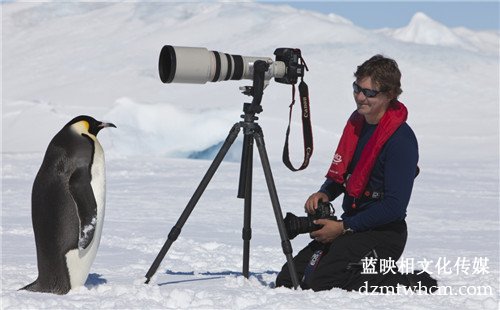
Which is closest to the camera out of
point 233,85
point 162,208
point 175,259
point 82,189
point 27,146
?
point 82,189

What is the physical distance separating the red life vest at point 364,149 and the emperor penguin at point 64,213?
3.42 ft

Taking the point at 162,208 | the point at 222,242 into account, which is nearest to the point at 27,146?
the point at 162,208

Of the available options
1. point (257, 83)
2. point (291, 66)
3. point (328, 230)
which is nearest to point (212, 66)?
point (257, 83)

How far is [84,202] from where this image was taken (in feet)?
10.3

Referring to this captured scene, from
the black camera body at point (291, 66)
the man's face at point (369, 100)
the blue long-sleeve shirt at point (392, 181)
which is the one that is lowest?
the blue long-sleeve shirt at point (392, 181)

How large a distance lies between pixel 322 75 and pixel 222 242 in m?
12.5

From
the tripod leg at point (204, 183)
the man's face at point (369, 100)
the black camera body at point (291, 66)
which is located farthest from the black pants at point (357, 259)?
the black camera body at point (291, 66)

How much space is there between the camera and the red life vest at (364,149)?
316 centimetres

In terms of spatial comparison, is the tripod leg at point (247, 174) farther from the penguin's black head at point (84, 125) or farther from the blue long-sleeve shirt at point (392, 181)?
the penguin's black head at point (84, 125)

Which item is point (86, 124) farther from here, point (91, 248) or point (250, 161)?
point (250, 161)

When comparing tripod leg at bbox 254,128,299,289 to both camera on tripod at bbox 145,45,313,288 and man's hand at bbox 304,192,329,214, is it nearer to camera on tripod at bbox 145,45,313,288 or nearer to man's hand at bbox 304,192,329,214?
camera on tripod at bbox 145,45,313,288

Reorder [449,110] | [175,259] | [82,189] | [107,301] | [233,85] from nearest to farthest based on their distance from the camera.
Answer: [107,301]
[82,189]
[175,259]
[449,110]
[233,85]

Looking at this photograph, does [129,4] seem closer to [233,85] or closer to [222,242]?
[233,85]

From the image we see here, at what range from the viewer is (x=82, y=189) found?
315 centimetres
